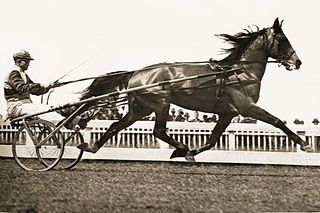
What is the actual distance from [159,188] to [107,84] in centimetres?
64

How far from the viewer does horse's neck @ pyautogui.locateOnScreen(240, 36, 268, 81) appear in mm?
2535

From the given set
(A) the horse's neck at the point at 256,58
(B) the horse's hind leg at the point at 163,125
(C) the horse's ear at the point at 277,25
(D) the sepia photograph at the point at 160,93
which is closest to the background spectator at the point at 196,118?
(D) the sepia photograph at the point at 160,93

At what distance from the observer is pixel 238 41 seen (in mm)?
2508

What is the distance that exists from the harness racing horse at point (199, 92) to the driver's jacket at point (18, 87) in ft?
1.00

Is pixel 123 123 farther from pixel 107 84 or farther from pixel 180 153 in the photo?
pixel 180 153

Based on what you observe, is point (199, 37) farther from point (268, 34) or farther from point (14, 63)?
point (14, 63)

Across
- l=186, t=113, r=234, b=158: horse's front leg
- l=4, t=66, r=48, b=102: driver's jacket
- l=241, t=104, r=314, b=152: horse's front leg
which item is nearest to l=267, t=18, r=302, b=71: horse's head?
l=241, t=104, r=314, b=152: horse's front leg

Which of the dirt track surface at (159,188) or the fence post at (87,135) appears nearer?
the dirt track surface at (159,188)

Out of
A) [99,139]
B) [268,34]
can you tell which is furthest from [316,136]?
[99,139]

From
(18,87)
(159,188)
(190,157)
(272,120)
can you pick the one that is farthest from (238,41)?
(18,87)

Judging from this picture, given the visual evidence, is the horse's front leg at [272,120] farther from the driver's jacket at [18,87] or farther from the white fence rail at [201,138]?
the driver's jacket at [18,87]

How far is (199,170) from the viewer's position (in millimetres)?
2479

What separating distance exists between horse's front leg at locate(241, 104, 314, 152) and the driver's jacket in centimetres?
113

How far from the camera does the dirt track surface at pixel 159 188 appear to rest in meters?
2.32
